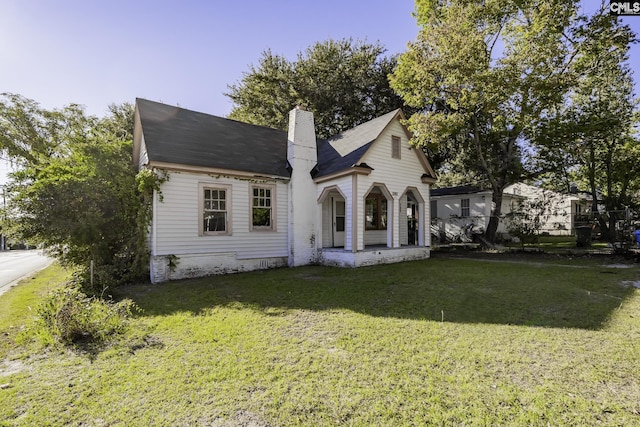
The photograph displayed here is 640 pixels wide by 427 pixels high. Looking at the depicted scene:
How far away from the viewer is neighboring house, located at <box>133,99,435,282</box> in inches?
378

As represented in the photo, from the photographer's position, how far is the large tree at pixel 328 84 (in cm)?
2061

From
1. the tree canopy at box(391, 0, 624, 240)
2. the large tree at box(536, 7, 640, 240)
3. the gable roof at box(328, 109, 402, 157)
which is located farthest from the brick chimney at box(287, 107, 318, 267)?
the large tree at box(536, 7, 640, 240)

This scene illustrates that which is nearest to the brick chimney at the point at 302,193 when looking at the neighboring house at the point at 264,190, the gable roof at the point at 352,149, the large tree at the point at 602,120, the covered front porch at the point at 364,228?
the neighboring house at the point at 264,190

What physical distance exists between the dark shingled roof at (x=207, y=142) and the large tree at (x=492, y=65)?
6249mm

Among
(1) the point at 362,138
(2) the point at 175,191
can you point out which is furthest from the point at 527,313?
(2) the point at 175,191

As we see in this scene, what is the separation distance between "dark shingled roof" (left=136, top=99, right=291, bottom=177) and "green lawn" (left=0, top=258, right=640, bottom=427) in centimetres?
500

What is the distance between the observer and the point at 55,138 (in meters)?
19.0

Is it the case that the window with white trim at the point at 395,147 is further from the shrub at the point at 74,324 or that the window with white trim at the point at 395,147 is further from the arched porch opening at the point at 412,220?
the shrub at the point at 74,324

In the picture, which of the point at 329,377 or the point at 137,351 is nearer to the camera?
the point at 329,377

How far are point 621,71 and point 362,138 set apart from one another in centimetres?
1349

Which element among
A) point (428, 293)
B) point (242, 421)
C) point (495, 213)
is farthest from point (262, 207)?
point (495, 213)

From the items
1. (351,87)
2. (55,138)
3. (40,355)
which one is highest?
(351,87)

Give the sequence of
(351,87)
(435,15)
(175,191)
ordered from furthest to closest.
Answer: (351,87)
(435,15)
(175,191)

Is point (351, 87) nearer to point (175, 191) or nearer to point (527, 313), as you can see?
point (175, 191)
